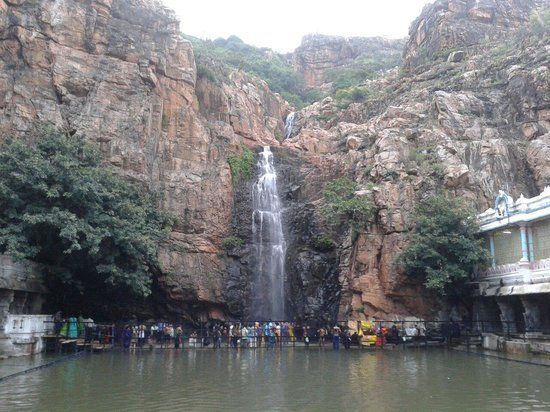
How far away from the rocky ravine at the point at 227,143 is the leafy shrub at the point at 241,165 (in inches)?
20.9

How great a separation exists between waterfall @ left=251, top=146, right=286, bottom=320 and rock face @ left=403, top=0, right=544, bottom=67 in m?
24.8

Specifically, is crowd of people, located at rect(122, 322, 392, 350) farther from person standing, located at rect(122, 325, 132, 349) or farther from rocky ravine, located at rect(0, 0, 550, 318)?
rocky ravine, located at rect(0, 0, 550, 318)

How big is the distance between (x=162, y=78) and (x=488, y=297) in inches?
960

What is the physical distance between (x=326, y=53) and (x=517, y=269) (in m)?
61.9

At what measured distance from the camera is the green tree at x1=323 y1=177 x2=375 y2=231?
29.1 meters

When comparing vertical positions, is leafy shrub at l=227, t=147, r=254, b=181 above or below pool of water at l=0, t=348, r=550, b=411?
above

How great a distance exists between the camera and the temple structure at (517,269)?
23.8 m

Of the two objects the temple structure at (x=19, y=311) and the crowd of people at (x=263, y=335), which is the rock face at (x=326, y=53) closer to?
the crowd of people at (x=263, y=335)

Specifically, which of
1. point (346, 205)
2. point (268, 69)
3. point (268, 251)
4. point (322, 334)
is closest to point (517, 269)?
point (346, 205)

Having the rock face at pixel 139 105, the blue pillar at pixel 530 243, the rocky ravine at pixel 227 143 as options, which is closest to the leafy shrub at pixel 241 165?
the rocky ravine at pixel 227 143

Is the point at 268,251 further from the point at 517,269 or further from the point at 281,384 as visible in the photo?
the point at 281,384

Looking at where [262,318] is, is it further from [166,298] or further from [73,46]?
Answer: [73,46]

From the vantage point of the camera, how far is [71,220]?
22734 millimetres

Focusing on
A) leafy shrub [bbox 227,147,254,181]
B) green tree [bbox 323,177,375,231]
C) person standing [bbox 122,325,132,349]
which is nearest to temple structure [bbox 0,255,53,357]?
person standing [bbox 122,325,132,349]
